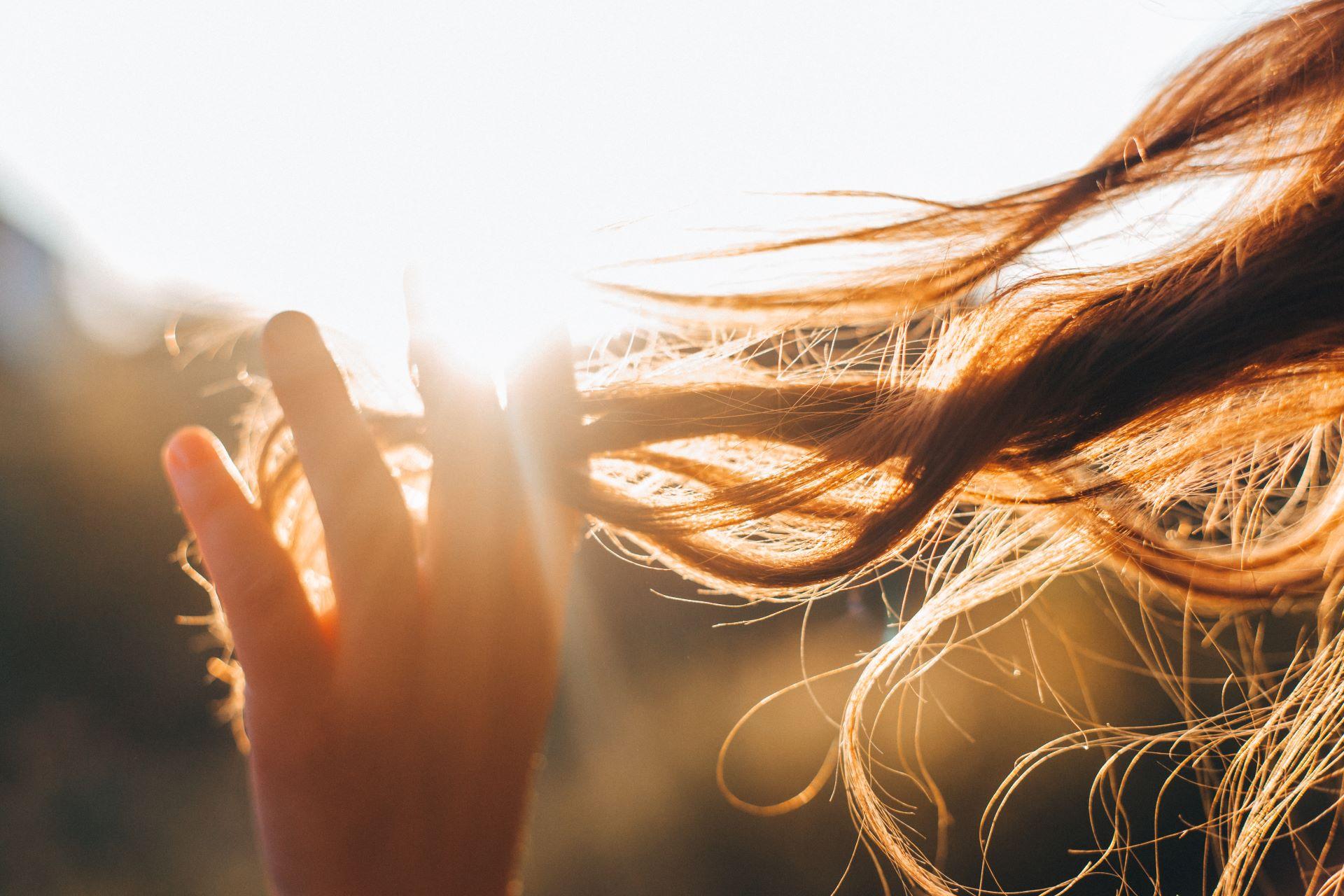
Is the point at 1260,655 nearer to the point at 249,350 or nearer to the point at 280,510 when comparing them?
the point at 280,510

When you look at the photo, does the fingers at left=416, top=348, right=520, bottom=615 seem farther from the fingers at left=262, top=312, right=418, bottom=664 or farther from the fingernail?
the fingernail

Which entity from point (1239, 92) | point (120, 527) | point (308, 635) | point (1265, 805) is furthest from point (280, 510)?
point (120, 527)

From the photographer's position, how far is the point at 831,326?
0.57 m

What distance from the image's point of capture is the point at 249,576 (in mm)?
457

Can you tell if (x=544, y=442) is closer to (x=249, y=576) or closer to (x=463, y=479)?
(x=463, y=479)

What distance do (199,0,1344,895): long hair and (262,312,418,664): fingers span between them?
107 millimetres

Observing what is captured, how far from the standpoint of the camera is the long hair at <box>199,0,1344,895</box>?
45 cm

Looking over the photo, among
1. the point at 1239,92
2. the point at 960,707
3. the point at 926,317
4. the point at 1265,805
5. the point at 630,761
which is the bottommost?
the point at 630,761

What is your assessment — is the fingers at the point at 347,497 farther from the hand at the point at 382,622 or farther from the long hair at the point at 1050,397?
the long hair at the point at 1050,397

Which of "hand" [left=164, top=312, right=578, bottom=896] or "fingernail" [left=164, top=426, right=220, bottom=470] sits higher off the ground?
"fingernail" [left=164, top=426, right=220, bottom=470]

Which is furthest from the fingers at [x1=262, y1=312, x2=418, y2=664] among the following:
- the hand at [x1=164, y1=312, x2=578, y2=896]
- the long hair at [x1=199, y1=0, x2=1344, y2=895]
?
the long hair at [x1=199, y1=0, x2=1344, y2=895]

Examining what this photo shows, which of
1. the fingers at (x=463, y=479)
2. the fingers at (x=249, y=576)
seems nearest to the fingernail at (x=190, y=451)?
the fingers at (x=249, y=576)

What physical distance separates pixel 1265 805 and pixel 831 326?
607mm

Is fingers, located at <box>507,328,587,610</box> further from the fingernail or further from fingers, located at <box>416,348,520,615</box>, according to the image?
the fingernail
